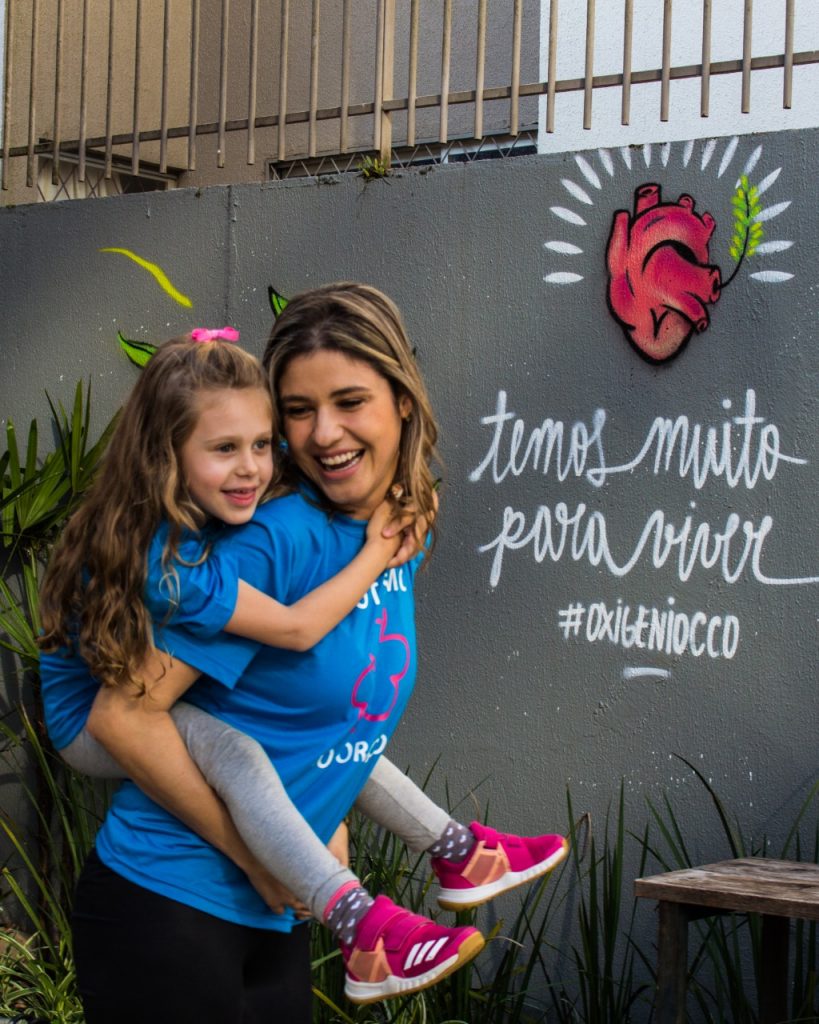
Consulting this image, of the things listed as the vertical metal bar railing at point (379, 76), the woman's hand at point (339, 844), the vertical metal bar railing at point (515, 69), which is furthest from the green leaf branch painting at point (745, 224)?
the woman's hand at point (339, 844)

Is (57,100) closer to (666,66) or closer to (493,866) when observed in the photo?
(666,66)

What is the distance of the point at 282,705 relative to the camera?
206cm

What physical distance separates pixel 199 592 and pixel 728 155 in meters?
2.40

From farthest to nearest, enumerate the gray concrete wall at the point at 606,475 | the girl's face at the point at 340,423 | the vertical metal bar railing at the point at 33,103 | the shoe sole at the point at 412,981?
the vertical metal bar railing at the point at 33,103 < the gray concrete wall at the point at 606,475 < the girl's face at the point at 340,423 < the shoe sole at the point at 412,981

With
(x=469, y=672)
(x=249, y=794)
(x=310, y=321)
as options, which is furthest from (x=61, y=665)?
(x=469, y=672)

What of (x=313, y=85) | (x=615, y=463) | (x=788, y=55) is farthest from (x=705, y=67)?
(x=313, y=85)

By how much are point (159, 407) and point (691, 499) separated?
2.00 metres

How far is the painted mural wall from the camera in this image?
11.9 feet

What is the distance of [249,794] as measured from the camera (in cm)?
197

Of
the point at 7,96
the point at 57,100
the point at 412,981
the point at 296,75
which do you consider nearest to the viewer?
the point at 412,981

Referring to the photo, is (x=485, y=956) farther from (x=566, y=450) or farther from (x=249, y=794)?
(x=249, y=794)

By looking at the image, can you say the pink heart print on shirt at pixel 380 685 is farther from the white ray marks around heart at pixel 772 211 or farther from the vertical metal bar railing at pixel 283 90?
the vertical metal bar railing at pixel 283 90

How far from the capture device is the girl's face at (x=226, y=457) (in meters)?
2.08

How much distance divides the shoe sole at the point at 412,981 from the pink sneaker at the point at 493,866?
30 cm
